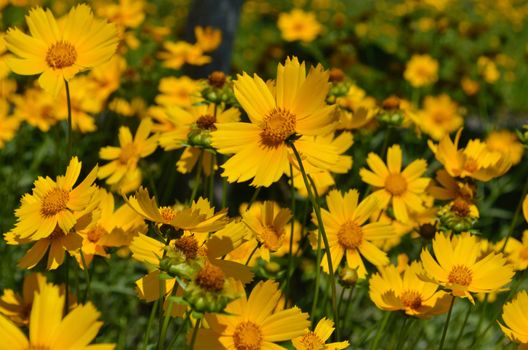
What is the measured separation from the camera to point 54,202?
938mm

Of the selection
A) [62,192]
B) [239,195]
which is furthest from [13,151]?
[62,192]

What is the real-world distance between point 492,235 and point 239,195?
1198 mm

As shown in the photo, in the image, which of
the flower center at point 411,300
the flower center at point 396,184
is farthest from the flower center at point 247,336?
the flower center at point 396,184

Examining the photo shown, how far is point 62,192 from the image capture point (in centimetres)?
96

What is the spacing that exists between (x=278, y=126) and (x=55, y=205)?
0.34 m

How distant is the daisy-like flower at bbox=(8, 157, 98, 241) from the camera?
2.95 ft

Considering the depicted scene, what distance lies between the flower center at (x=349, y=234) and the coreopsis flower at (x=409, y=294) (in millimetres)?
76

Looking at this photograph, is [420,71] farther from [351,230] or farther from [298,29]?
[351,230]

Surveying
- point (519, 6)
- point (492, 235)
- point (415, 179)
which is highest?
point (519, 6)

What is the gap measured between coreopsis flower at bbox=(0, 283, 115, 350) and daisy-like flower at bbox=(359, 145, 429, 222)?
86cm

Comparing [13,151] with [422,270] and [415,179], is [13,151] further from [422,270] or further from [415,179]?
[422,270]

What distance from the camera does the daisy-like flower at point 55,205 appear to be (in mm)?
900

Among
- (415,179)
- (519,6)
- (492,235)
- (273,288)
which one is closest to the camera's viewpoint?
(273,288)

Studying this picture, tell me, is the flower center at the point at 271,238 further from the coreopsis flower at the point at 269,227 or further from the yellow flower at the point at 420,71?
the yellow flower at the point at 420,71
